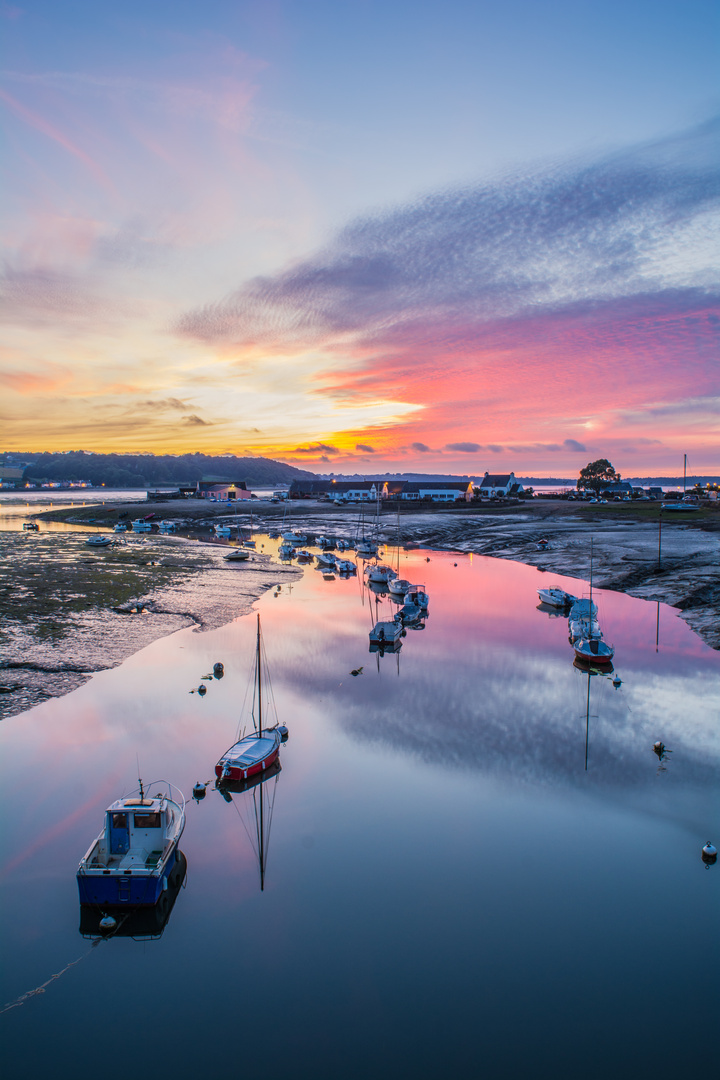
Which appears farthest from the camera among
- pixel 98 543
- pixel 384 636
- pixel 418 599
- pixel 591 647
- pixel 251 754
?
pixel 98 543

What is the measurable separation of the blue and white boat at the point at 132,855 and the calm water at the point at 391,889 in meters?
0.92

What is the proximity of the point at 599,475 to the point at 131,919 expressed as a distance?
153m

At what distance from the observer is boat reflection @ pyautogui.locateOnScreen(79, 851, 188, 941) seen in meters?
12.6

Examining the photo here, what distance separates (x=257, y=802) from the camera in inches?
695

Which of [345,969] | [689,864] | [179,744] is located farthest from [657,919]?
[179,744]

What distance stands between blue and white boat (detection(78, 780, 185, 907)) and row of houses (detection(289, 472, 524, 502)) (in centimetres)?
12299

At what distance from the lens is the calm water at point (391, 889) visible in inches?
401

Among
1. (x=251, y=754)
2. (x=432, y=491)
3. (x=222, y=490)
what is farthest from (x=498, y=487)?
(x=251, y=754)

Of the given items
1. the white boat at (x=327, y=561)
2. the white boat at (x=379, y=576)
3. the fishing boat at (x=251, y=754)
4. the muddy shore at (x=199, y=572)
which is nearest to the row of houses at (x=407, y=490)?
the muddy shore at (x=199, y=572)

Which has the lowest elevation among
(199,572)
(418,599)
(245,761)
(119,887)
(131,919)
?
(131,919)

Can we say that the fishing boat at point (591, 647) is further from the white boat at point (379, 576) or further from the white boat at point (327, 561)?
the white boat at point (327, 561)

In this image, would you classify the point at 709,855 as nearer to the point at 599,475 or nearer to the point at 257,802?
the point at 257,802

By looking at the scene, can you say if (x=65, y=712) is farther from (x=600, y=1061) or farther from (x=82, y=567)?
(x=82, y=567)

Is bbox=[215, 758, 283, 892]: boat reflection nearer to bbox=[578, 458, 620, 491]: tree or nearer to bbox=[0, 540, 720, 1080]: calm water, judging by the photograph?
bbox=[0, 540, 720, 1080]: calm water
